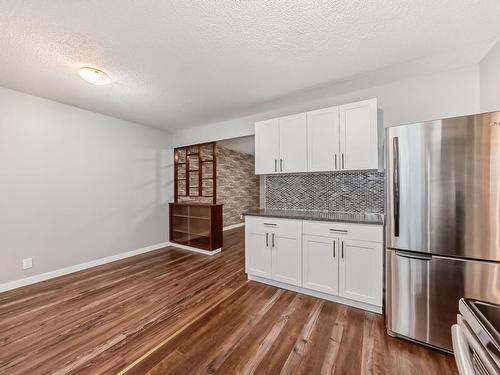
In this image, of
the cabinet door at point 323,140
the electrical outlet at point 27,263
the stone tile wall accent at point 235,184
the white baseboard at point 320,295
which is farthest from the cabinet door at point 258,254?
the stone tile wall accent at point 235,184

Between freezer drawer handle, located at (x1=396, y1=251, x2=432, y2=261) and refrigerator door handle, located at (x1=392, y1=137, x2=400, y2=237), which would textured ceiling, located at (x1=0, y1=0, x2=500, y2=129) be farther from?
freezer drawer handle, located at (x1=396, y1=251, x2=432, y2=261)

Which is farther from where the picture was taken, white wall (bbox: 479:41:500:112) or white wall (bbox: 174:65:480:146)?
white wall (bbox: 174:65:480:146)

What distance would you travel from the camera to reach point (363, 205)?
262 centimetres

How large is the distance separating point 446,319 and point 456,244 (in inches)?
22.4

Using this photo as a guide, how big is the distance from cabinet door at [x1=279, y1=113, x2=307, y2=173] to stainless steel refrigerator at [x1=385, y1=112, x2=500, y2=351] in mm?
1052

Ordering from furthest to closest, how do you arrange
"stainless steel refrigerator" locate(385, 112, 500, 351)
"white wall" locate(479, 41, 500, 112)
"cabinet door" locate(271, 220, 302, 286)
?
"cabinet door" locate(271, 220, 302, 286) < "white wall" locate(479, 41, 500, 112) < "stainless steel refrigerator" locate(385, 112, 500, 351)

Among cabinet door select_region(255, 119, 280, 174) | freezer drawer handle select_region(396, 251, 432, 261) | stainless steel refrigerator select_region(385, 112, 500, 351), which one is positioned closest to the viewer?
stainless steel refrigerator select_region(385, 112, 500, 351)

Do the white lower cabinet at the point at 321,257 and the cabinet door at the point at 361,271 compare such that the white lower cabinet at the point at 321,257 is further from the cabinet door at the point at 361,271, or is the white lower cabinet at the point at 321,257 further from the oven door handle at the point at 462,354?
the oven door handle at the point at 462,354

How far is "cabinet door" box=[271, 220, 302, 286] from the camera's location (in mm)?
2461

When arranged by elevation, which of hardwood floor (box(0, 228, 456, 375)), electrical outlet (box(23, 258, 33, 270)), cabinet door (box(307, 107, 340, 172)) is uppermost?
cabinet door (box(307, 107, 340, 172))

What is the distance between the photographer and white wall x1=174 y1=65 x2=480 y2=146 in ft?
7.07

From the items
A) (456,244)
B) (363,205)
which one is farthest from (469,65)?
(456,244)

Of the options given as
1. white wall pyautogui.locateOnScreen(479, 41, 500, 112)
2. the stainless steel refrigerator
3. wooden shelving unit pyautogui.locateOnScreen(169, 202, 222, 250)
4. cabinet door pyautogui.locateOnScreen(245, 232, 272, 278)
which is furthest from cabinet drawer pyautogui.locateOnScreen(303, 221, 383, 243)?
wooden shelving unit pyautogui.locateOnScreen(169, 202, 222, 250)

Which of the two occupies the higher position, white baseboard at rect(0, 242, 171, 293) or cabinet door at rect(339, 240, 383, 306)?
cabinet door at rect(339, 240, 383, 306)
